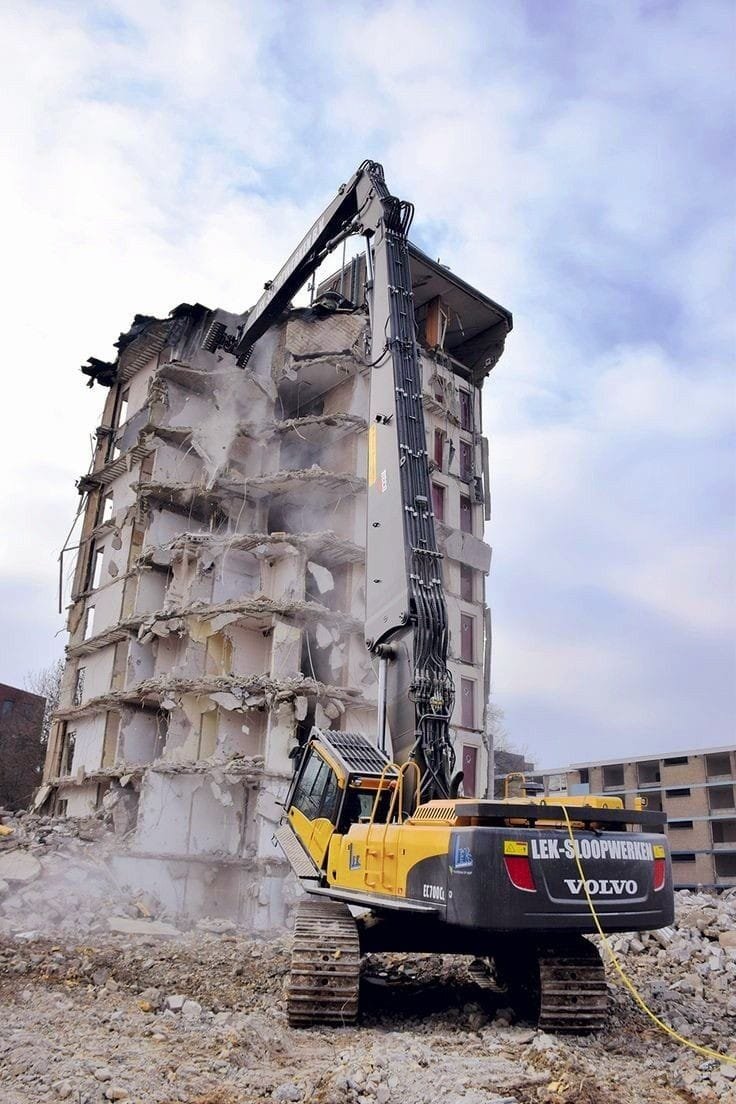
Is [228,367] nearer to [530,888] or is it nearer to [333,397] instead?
[333,397]

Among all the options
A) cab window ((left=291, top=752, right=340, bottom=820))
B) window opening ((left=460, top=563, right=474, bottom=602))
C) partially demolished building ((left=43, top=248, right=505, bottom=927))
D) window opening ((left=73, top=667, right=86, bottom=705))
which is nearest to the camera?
cab window ((left=291, top=752, right=340, bottom=820))

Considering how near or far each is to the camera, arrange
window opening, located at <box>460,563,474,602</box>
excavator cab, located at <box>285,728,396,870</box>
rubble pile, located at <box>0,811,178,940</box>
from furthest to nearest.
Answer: window opening, located at <box>460,563,474,602</box>, rubble pile, located at <box>0,811,178,940</box>, excavator cab, located at <box>285,728,396,870</box>

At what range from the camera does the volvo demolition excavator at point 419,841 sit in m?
6.85

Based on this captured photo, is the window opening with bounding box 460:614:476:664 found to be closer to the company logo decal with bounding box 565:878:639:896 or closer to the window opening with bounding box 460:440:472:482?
the window opening with bounding box 460:440:472:482

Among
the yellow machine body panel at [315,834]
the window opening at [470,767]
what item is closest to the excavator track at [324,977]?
the yellow machine body panel at [315,834]

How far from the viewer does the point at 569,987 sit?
25.6 feet

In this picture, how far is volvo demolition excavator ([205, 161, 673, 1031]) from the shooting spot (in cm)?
685

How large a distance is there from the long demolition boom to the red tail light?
2172 millimetres

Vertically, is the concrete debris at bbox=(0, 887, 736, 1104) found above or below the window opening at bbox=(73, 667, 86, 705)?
below

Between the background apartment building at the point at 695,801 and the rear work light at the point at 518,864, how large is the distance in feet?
113

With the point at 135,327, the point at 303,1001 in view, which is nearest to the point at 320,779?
the point at 303,1001

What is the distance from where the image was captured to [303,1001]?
7805 millimetres

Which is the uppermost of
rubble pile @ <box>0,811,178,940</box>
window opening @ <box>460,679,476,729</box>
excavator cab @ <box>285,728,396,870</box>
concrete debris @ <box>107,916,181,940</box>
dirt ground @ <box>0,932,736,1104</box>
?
window opening @ <box>460,679,476,729</box>

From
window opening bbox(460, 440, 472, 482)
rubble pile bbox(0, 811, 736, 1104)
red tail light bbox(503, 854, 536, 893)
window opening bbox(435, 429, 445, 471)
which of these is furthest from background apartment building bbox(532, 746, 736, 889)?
red tail light bbox(503, 854, 536, 893)
